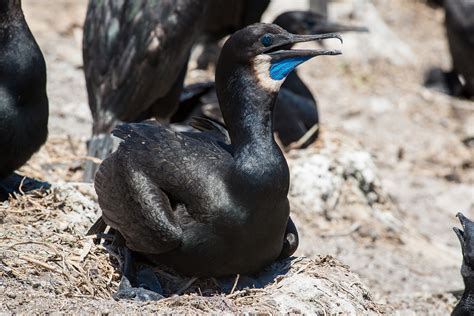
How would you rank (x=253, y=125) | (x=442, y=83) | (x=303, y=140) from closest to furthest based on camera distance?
(x=253, y=125) < (x=303, y=140) < (x=442, y=83)

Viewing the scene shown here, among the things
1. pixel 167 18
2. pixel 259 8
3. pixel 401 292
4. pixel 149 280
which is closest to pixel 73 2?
pixel 259 8

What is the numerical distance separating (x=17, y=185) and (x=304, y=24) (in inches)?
160

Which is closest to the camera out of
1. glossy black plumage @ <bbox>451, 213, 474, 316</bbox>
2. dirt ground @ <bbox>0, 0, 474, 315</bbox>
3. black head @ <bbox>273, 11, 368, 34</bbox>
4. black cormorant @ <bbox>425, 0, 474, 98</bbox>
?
glossy black plumage @ <bbox>451, 213, 474, 316</bbox>

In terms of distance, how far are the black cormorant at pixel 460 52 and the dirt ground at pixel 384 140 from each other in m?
0.41

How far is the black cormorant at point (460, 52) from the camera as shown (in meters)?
13.8

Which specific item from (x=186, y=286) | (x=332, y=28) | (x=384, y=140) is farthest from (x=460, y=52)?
(x=186, y=286)

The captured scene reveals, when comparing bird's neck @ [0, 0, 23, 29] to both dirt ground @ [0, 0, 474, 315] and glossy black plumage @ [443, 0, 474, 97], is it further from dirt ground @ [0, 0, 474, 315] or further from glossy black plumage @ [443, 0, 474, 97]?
glossy black plumage @ [443, 0, 474, 97]

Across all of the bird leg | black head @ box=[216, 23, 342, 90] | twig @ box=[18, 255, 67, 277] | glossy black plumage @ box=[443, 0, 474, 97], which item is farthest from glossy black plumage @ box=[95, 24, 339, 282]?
glossy black plumage @ box=[443, 0, 474, 97]

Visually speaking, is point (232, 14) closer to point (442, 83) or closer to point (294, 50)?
point (294, 50)

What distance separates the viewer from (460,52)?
13992 mm

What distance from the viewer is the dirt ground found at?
7664 millimetres

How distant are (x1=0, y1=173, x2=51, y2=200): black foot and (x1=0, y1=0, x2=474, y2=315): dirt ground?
0.66 metres

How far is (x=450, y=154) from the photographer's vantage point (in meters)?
11.7

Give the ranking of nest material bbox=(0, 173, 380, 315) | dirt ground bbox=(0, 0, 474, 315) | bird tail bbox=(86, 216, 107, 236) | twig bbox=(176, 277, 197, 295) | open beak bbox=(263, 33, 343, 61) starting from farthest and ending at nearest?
dirt ground bbox=(0, 0, 474, 315) < bird tail bbox=(86, 216, 107, 236) < twig bbox=(176, 277, 197, 295) < open beak bbox=(263, 33, 343, 61) < nest material bbox=(0, 173, 380, 315)
